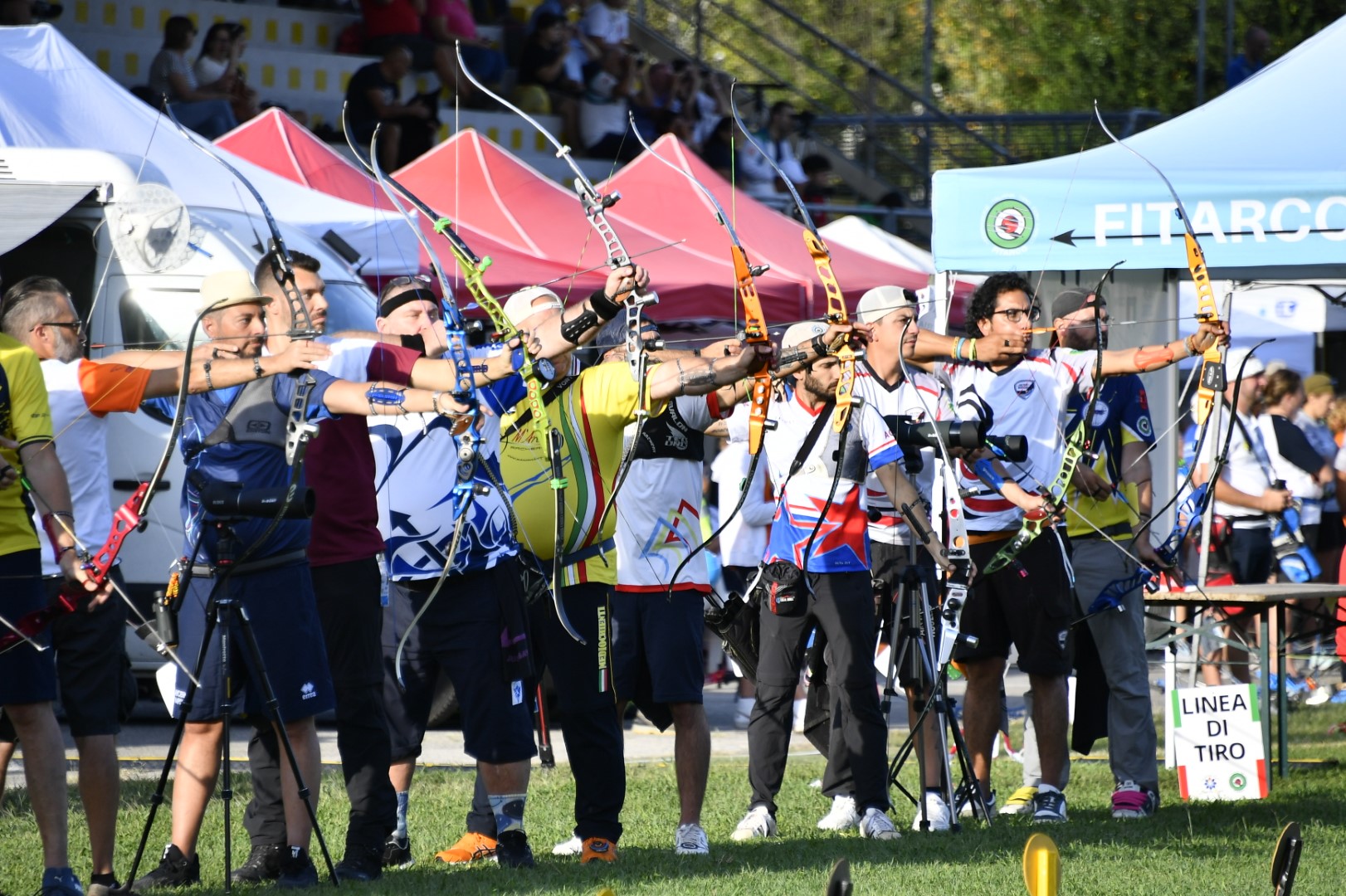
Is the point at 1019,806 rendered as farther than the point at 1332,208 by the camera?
Yes

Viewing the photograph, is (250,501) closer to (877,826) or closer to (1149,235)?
(877,826)

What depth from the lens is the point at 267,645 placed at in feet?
15.8

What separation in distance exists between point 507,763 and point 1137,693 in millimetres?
2488

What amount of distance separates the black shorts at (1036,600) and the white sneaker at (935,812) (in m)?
0.50

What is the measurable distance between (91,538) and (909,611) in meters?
2.67

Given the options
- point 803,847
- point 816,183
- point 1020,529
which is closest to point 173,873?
point 803,847

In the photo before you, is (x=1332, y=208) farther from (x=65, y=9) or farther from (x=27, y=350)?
(x=65, y=9)

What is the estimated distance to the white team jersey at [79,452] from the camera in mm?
4812

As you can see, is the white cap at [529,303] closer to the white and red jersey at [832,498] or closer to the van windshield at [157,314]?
the white and red jersey at [832,498]

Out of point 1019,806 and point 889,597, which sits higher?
point 889,597

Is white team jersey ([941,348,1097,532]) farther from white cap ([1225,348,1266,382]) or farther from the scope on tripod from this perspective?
white cap ([1225,348,1266,382])

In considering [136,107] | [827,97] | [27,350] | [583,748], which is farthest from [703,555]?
[827,97]

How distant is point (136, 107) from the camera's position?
9562 mm

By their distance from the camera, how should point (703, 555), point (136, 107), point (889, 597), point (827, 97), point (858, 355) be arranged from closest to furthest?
point (858, 355) → point (703, 555) → point (889, 597) → point (136, 107) → point (827, 97)
